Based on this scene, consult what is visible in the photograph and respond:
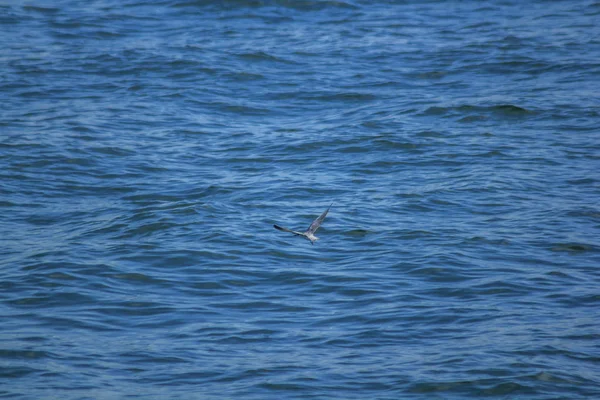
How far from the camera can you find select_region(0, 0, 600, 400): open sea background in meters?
8.23

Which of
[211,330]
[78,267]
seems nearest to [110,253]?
[78,267]

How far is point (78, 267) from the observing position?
33.5 feet

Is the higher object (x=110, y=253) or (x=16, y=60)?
(x=16, y=60)

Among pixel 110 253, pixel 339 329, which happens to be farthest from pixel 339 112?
pixel 339 329

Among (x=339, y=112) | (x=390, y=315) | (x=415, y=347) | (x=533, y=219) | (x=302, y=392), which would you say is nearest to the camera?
(x=302, y=392)

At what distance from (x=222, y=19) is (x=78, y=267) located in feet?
35.2

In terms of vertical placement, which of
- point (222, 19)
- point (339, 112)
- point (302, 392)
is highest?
point (222, 19)

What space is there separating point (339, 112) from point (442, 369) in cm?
814

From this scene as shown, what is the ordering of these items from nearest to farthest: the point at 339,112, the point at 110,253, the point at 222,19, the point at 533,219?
the point at 110,253 < the point at 533,219 < the point at 339,112 < the point at 222,19

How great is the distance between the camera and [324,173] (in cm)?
1317

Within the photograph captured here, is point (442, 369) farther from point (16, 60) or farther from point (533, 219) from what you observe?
point (16, 60)

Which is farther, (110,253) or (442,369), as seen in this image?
(110,253)

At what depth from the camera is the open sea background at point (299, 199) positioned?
27.0 ft

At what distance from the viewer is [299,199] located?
1217 cm
